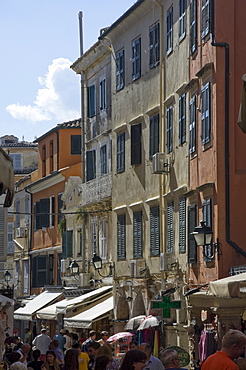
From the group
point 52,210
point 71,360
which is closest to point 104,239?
point 52,210

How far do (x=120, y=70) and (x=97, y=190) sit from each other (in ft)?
17.1

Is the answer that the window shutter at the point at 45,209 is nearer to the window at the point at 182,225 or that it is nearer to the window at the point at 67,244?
the window at the point at 67,244

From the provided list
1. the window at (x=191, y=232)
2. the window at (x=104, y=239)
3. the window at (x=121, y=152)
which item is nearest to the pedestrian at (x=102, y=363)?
the window at (x=191, y=232)

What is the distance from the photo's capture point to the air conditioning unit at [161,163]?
94.9ft

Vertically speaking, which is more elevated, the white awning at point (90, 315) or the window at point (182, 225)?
the window at point (182, 225)

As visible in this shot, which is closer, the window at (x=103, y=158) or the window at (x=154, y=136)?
the window at (x=154, y=136)

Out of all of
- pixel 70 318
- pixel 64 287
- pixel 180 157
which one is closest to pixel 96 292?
pixel 70 318

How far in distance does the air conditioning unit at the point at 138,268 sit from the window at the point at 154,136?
3.44 metres

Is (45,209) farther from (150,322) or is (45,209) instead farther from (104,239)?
(150,322)

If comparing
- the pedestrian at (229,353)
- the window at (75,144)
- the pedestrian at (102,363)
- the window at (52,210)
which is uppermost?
the window at (75,144)

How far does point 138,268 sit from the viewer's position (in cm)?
3180

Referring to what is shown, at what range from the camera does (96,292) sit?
36.7 m

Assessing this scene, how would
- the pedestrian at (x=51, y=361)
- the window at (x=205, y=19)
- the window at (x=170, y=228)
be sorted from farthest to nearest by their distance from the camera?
the window at (x=170, y=228) → the window at (x=205, y=19) → the pedestrian at (x=51, y=361)

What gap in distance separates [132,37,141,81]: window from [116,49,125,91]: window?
1.27 metres
